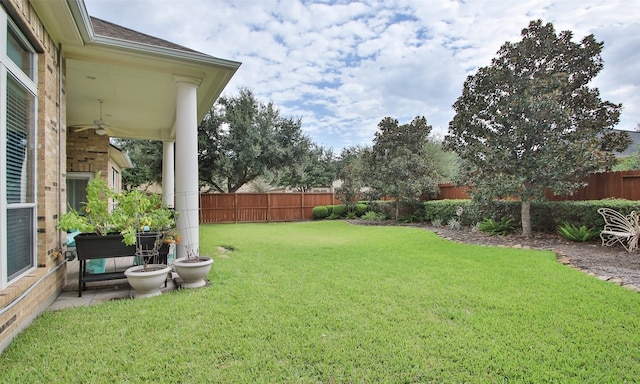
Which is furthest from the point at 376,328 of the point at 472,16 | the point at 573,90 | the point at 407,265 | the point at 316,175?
the point at 316,175

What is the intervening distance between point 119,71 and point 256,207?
36.5 feet

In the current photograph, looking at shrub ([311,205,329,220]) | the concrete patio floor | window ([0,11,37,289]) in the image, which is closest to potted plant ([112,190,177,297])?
the concrete patio floor

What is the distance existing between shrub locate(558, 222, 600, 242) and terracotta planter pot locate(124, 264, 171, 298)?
819 cm

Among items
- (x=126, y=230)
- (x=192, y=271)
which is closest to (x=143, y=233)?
(x=126, y=230)

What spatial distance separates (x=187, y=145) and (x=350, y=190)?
1109 centimetres

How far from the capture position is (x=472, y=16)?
23.3ft

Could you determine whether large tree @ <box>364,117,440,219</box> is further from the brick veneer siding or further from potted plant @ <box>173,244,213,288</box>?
the brick veneer siding

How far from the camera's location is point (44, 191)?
3236 millimetres

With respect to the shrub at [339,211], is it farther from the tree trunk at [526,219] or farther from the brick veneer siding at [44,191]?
the brick veneer siding at [44,191]

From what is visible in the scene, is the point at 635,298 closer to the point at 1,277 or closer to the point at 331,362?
the point at 331,362

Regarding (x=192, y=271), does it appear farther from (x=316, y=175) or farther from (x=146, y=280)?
(x=316, y=175)

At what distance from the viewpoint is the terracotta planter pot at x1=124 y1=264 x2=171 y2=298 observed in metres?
3.52

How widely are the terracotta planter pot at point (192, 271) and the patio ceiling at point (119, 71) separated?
Answer: 2773mm

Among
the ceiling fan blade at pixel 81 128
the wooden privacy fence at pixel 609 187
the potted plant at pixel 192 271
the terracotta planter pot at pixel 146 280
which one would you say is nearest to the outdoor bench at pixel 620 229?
the wooden privacy fence at pixel 609 187
